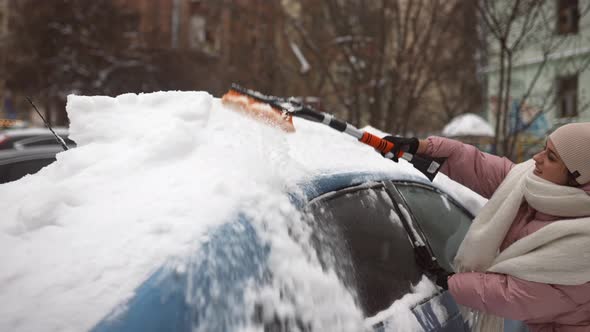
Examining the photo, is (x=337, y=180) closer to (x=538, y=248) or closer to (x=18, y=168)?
(x=538, y=248)

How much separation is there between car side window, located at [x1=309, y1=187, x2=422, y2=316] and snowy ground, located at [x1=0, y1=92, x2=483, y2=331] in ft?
0.32

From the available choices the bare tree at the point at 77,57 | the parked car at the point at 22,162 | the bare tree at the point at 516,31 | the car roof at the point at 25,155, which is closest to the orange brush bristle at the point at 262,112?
the parked car at the point at 22,162

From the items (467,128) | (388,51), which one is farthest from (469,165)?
(467,128)

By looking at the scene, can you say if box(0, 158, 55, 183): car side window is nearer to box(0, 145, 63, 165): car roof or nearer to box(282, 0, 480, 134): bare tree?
box(0, 145, 63, 165): car roof

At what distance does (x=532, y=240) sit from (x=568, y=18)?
647cm

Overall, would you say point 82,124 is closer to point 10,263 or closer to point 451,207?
point 10,263

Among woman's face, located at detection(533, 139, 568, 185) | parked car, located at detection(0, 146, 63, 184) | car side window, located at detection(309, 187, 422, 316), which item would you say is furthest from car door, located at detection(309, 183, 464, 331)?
parked car, located at detection(0, 146, 63, 184)

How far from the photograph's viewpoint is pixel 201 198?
1442 millimetres

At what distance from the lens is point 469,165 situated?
2.45 metres

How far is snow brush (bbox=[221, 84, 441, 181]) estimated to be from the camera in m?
2.08

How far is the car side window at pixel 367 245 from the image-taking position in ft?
5.49

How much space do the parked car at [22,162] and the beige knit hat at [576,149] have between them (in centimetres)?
289

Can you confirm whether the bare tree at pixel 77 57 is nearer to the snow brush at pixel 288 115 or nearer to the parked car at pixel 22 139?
the parked car at pixel 22 139

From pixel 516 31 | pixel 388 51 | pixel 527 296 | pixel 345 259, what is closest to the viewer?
pixel 345 259
